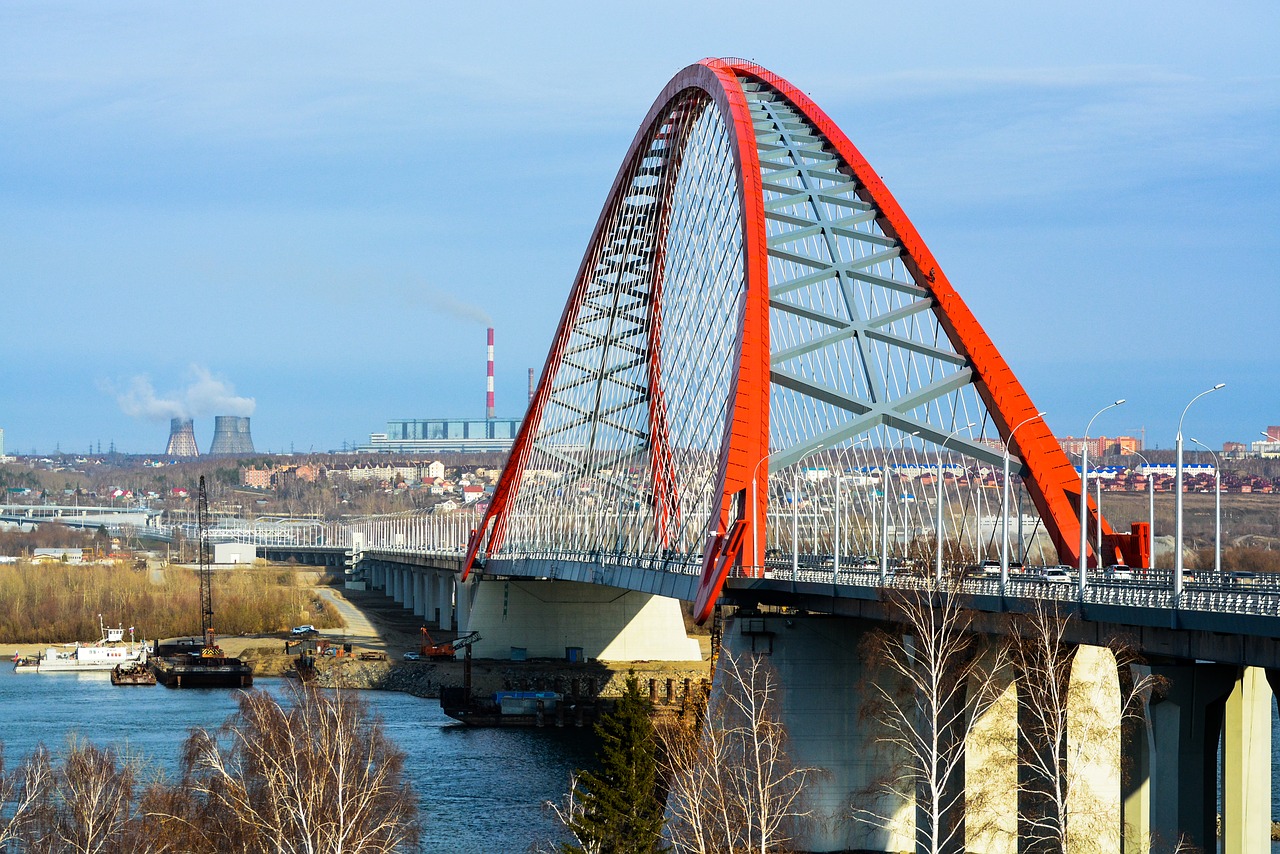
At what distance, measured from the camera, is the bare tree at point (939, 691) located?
132 ft

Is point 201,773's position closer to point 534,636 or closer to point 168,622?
point 534,636

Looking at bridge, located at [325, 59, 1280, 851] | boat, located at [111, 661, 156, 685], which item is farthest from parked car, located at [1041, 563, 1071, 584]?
boat, located at [111, 661, 156, 685]

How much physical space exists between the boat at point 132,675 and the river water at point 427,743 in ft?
2.98

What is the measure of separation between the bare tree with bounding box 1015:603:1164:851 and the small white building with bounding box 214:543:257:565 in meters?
158

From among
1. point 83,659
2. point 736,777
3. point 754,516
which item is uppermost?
point 754,516

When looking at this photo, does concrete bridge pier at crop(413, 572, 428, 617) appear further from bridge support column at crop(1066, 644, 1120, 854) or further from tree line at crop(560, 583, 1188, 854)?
bridge support column at crop(1066, 644, 1120, 854)

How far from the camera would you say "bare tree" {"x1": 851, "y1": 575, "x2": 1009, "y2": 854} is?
40.3 metres

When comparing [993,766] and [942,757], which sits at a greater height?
[942,757]

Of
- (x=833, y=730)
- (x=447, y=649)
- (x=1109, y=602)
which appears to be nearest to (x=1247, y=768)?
(x=1109, y=602)

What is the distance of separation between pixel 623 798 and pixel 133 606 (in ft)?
350

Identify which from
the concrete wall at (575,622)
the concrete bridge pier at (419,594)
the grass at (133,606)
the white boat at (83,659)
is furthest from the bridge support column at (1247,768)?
the concrete bridge pier at (419,594)

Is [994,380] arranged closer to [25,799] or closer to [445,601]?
[25,799]

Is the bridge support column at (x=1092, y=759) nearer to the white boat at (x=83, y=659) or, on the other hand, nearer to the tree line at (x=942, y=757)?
the tree line at (x=942, y=757)

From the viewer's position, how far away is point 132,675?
107938mm
